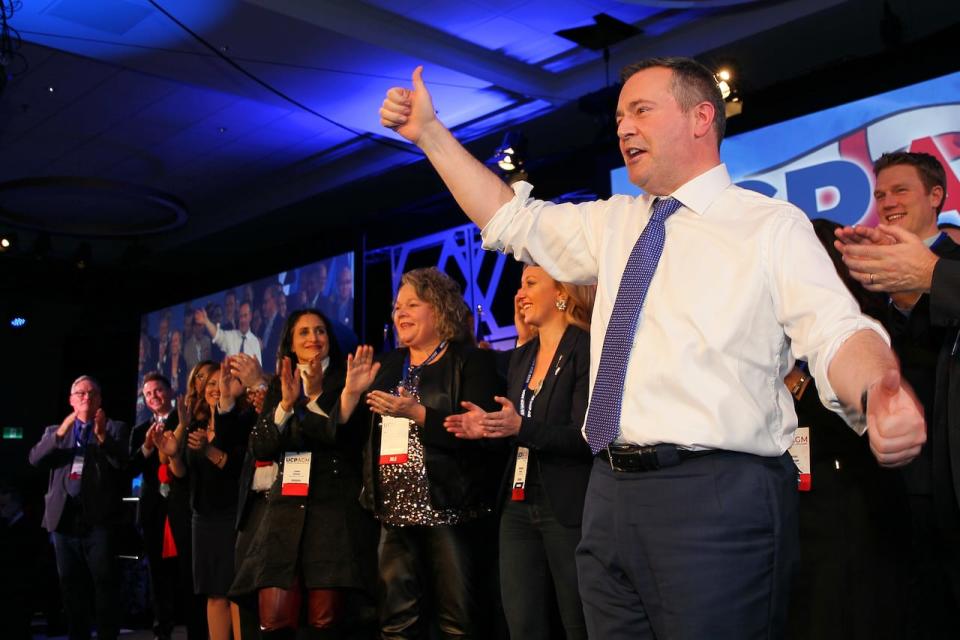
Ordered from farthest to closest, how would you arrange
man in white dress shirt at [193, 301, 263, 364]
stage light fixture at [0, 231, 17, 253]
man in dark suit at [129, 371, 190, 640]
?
man in white dress shirt at [193, 301, 263, 364] < stage light fixture at [0, 231, 17, 253] < man in dark suit at [129, 371, 190, 640]

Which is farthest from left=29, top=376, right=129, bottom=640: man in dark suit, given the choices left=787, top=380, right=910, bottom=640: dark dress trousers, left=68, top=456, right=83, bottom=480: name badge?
left=787, top=380, right=910, bottom=640: dark dress trousers

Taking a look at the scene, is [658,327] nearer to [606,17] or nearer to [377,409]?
[377,409]

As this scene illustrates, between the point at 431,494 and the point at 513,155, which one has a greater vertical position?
the point at 513,155

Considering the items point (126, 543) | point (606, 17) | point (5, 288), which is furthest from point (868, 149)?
point (5, 288)

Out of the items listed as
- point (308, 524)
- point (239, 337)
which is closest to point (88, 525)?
point (308, 524)

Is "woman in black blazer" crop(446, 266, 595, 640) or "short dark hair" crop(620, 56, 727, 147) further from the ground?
"short dark hair" crop(620, 56, 727, 147)

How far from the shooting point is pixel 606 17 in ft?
20.5

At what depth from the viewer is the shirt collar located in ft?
6.02

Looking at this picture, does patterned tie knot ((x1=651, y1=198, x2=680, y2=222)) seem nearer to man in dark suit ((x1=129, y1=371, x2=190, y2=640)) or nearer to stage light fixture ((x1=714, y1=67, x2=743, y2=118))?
stage light fixture ((x1=714, y1=67, x2=743, y2=118))

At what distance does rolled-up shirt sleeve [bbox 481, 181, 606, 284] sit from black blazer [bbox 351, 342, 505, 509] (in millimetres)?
1417

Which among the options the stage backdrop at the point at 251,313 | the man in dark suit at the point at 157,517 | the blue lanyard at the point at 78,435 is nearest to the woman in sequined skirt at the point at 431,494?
the man in dark suit at the point at 157,517

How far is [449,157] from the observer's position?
76.2 inches

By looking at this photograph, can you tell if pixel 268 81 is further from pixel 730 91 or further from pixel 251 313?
pixel 251 313

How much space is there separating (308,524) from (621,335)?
2155mm
